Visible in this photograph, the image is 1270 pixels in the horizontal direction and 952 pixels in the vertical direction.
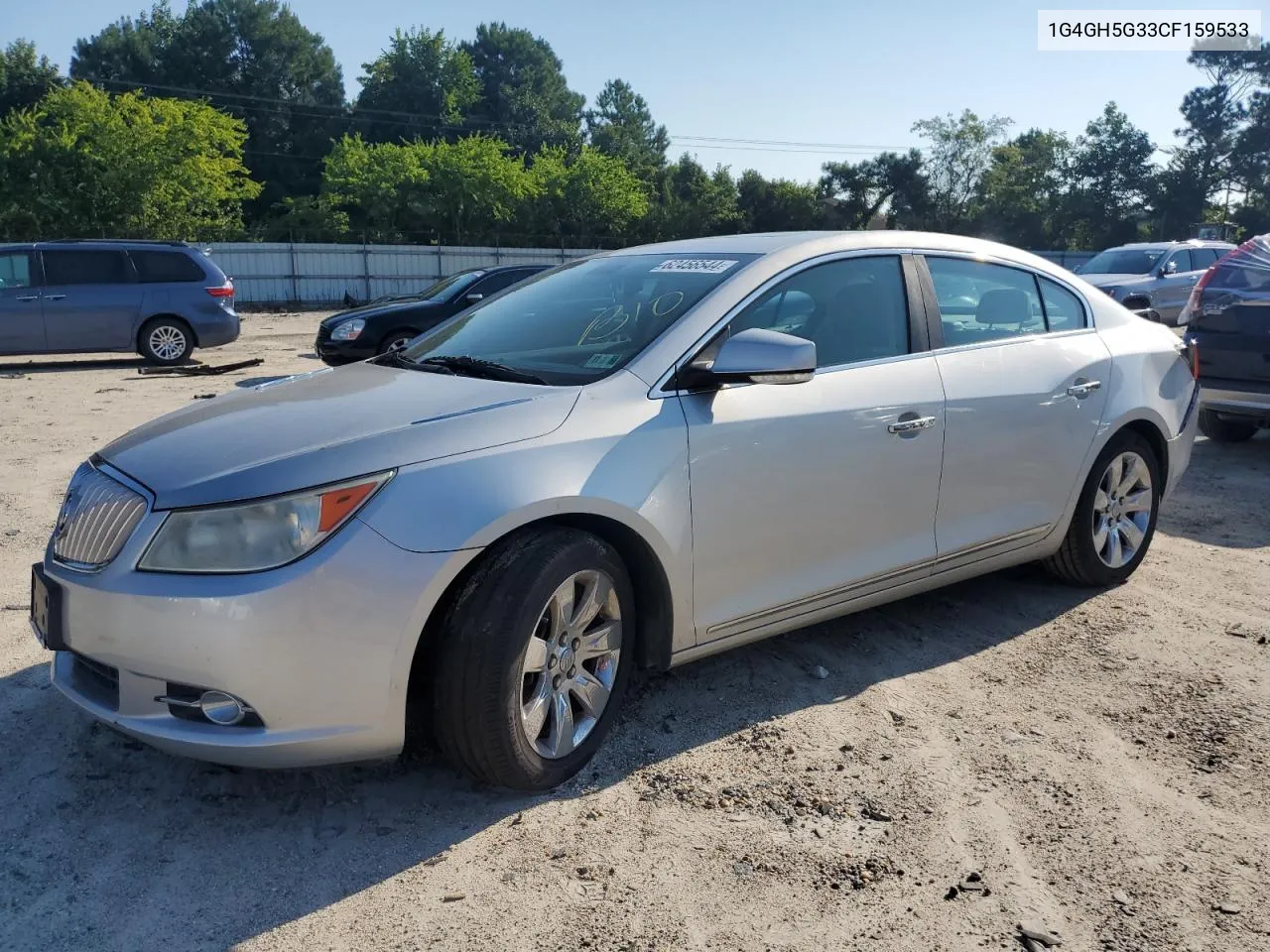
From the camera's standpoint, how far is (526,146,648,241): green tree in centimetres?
4612

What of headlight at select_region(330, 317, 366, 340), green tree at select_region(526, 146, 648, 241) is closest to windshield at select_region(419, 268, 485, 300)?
headlight at select_region(330, 317, 366, 340)

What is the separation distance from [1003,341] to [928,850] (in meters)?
2.31

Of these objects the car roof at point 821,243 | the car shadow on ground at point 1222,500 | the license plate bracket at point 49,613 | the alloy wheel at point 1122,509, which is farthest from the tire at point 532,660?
the car shadow on ground at point 1222,500

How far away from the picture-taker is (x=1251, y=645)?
4.25 metres

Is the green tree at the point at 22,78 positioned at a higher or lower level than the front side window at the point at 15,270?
higher

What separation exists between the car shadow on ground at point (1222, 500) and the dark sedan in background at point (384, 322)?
25.0 feet

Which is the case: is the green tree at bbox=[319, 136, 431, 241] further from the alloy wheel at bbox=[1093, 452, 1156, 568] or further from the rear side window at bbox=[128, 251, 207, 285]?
the alloy wheel at bbox=[1093, 452, 1156, 568]

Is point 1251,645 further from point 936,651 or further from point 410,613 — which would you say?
point 410,613

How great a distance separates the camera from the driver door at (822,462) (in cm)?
332

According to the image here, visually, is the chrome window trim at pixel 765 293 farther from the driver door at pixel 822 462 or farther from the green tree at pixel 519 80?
the green tree at pixel 519 80

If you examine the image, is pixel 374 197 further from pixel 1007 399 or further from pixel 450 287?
pixel 1007 399

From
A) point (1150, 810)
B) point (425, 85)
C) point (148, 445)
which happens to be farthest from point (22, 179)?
point (425, 85)

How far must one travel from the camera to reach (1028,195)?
202ft

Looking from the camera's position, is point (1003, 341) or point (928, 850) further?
point (1003, 341)
